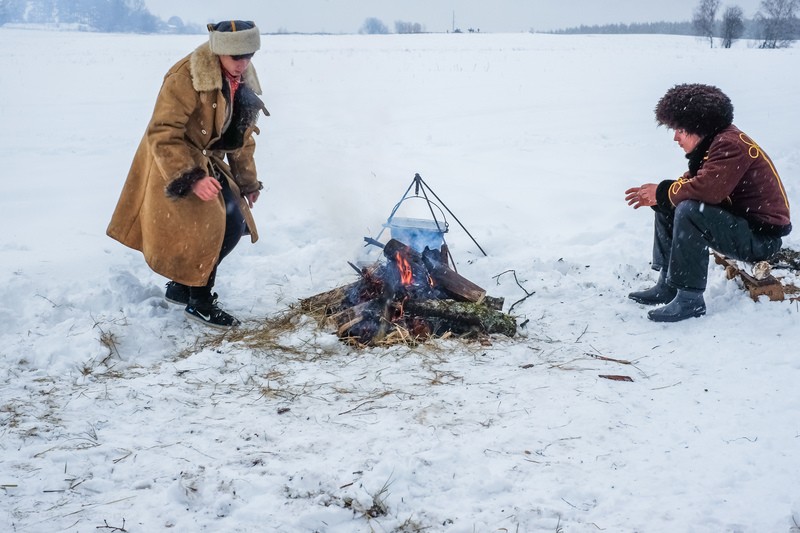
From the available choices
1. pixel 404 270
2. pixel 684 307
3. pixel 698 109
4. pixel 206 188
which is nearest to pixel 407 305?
pixel 404 270

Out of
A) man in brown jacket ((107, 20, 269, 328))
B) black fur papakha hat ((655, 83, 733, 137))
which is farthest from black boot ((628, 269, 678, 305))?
man in brown jacket ((107, 20, 269, 328))

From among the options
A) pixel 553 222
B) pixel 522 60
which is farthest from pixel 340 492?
pixel 522 60

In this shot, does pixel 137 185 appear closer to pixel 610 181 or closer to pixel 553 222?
pixel 553 222

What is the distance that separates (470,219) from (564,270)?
1484 mm

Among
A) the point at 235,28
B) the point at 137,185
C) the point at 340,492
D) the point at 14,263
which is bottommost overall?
the point at 340,492

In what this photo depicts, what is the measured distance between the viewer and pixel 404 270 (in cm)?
431

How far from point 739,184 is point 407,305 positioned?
232 centimetres

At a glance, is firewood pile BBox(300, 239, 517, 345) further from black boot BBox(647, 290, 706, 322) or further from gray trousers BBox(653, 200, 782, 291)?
gray trousers BBox(653, 200, 782, 291)

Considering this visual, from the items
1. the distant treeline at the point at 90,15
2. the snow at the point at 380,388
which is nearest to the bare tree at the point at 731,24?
the snow at the point at 380,388

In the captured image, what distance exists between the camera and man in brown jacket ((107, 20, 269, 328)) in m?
3.77

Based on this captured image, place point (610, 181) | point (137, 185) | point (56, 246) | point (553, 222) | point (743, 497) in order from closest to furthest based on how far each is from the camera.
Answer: point (743, 497) < point (137, 185) < point (56, 246) < point (553, 222) < point (610, 181)

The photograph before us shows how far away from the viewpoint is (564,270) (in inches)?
199

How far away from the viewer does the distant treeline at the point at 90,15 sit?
85438 mm

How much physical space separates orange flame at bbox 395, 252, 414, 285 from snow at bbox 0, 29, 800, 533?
2.07 ft
